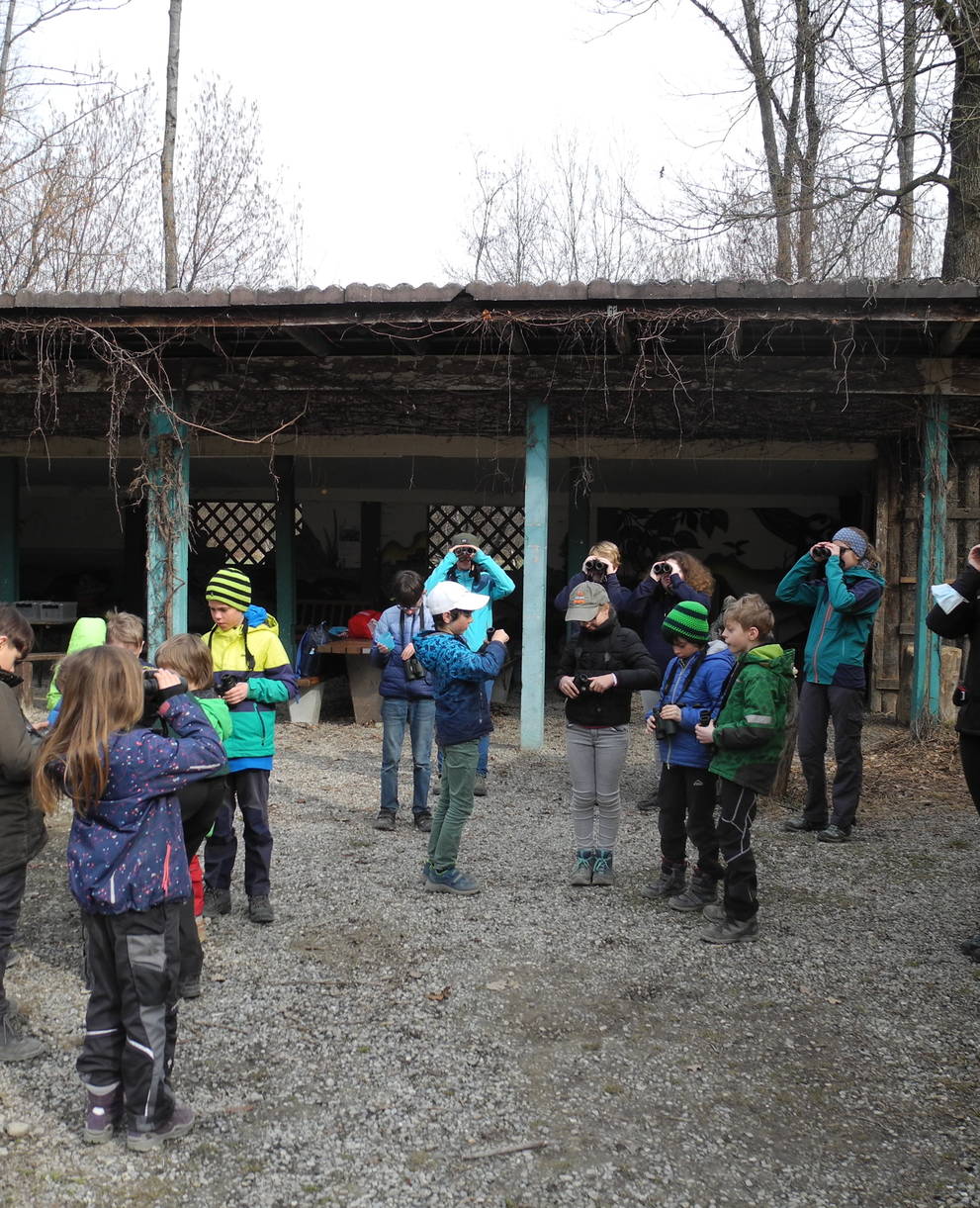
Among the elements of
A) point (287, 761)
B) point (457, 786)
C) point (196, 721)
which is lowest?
point (287, 761)

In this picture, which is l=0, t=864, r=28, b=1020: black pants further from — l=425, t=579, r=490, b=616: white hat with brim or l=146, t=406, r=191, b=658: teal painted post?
l=146, t=406, r=191, b=658: teal painted post

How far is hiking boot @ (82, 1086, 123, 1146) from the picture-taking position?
7.54ft

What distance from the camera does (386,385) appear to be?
Result: 7449 mm

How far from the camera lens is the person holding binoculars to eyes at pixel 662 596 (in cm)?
499

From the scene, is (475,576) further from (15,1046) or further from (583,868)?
(15,1046)

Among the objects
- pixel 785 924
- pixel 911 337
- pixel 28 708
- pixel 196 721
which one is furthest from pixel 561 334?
pixel 28 708

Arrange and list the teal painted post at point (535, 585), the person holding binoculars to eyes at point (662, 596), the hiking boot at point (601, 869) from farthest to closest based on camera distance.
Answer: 1. the teal painted post at point (535, 585)
2. the person holding binoculars to eyes at point (662, 596)
3. the hiking boot at point (601, 869)

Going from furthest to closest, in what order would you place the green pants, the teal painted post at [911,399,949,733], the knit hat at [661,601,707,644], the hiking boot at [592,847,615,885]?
the teal painted post at [911,399,949,733], the hiking boot at [592,847,615,885], the green pants, the knit hat at [661,601,707,644]

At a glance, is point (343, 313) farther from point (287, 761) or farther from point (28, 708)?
point (28, 708)

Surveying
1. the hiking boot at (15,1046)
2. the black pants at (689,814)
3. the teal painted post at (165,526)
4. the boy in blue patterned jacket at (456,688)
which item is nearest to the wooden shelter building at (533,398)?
the teal painted post at (165,526)

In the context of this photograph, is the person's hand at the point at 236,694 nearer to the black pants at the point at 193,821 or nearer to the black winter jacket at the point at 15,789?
the black pants at the point at 193,821

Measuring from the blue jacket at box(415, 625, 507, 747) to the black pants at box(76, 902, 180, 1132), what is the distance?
70.0 inches

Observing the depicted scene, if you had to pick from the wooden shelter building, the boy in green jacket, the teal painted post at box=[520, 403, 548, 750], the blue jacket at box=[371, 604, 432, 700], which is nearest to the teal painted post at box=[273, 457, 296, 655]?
the wooden shelter building

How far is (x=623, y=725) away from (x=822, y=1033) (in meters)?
1.45
